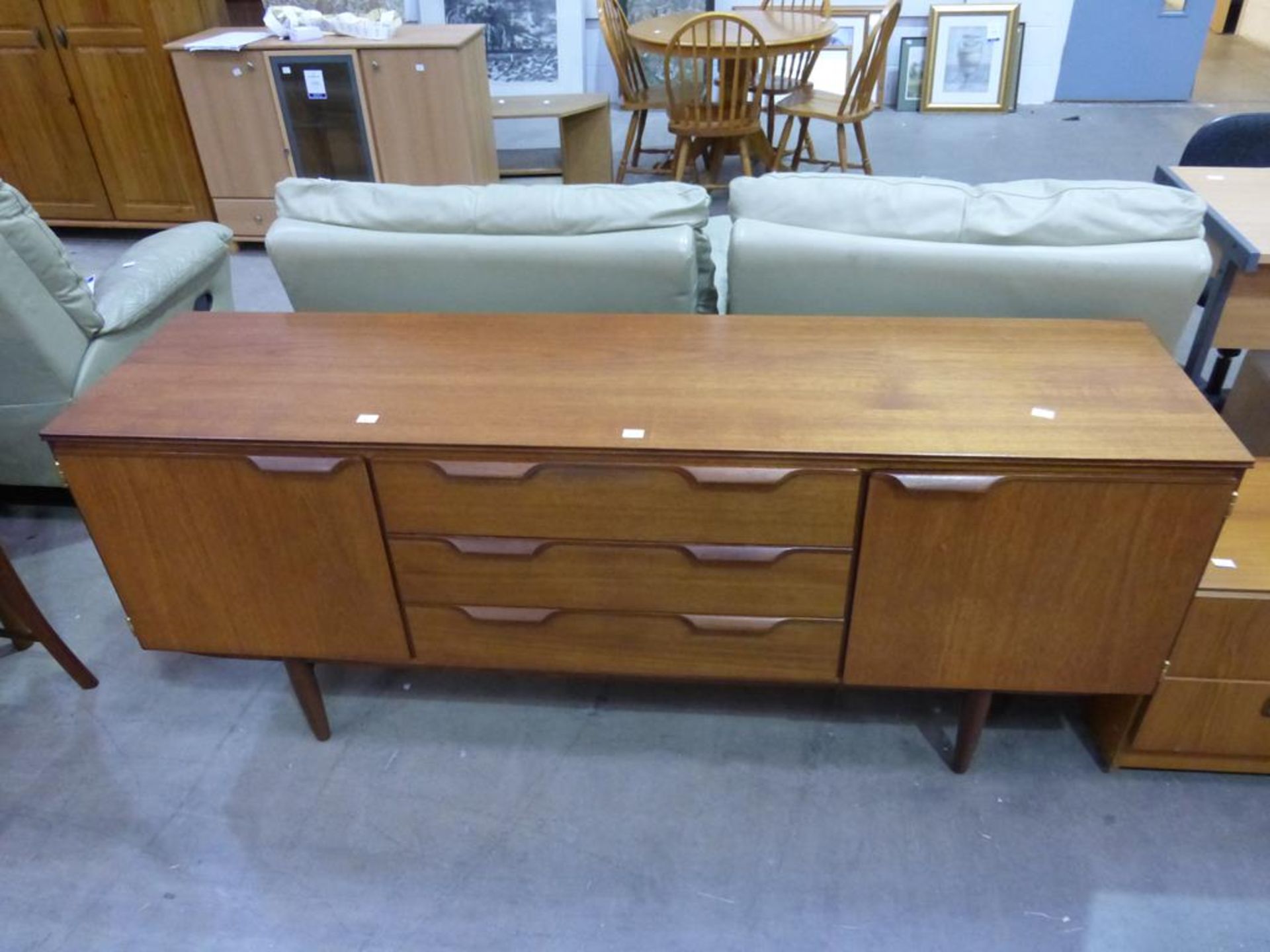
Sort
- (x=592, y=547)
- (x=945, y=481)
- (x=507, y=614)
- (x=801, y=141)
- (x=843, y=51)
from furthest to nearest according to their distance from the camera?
(x=843, y=51) → (x=801, y=141) → (x=507, y=614) → (x=592, y=547) → (x=945, y=481)

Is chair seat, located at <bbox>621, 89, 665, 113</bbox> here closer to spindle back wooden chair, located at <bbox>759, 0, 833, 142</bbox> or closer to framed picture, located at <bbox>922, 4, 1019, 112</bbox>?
spindle back wooden chair, located at <bbox>759, 0, 833, 142</bbox>

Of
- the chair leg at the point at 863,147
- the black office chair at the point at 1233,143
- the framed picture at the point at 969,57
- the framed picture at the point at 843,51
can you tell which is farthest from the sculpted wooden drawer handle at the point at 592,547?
the framed picture at the point at 969,57

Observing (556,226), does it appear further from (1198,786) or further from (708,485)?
(1198,786)

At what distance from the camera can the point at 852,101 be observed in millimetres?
3963

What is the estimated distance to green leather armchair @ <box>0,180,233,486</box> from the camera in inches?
74.1

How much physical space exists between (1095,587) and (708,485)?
60 centimetres

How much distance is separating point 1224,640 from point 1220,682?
9 cm

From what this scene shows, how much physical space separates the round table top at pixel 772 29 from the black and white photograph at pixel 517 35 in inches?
44.4

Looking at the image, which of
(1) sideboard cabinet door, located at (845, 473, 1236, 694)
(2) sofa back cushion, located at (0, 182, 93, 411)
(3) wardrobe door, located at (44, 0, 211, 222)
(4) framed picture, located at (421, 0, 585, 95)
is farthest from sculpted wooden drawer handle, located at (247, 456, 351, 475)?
(4) framed picture, located at (421, 0, 585, 95)

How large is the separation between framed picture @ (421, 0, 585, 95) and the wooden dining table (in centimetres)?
104

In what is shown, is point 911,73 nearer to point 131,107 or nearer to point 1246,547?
point 131,107

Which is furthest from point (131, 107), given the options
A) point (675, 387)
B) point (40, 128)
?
point (675, 387)

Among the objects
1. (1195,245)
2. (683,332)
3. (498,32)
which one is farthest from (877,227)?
(498,32)

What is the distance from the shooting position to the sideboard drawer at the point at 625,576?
1370 mm
